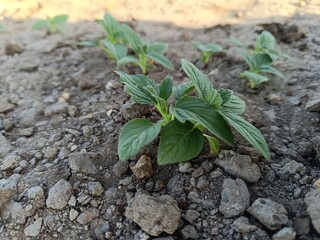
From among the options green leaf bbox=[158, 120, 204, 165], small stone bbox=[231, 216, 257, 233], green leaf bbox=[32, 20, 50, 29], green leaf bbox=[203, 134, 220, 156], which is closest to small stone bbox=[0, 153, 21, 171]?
green leaf bbox=[158, 120, 204, 165]

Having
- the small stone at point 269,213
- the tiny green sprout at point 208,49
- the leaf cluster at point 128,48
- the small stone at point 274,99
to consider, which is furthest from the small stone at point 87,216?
the tiny green sprout at point 208,49

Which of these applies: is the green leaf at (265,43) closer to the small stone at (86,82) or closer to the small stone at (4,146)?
the small stone at (86,82)

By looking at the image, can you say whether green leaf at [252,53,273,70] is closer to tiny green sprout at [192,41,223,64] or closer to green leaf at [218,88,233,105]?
tiny green sprout at [192,41,223,64]

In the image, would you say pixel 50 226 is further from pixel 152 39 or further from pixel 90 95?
pixel 152 39

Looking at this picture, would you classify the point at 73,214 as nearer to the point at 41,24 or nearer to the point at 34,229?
the point at 34,229

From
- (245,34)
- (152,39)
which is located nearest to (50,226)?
(152,39)

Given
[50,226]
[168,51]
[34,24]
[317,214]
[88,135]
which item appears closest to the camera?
[317,214]
